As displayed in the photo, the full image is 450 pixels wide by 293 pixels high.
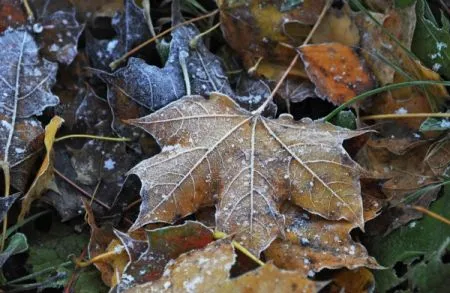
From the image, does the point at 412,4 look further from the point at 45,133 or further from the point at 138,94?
the point at 45,133

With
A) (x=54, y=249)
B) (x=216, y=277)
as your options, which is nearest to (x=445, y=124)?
(x=216, y=277)

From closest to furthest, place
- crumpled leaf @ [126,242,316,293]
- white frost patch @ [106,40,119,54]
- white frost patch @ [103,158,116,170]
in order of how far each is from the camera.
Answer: crumpled leaf @ [126,242,316,293] → white frost patch @ [103,158,116,170] → white frost patch @ [106,40,119,54]

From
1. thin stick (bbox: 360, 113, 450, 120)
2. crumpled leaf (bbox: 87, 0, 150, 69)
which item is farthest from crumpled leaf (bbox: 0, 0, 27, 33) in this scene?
thin stick (bbox: 360, 113, 450, 120)

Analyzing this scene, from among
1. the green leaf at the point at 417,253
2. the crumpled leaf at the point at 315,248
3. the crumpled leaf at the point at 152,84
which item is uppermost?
the crumpled leaf at the point at 152,84

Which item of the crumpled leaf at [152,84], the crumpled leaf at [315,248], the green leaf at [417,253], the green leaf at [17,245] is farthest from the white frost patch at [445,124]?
the green leaf at [17,245]

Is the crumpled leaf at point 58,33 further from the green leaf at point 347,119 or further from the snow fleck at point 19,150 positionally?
the green leaf at point 347,119

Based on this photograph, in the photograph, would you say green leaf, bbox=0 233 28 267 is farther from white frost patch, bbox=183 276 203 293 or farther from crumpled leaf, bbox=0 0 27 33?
crumpled leaf, bbox=0 0 27 33
